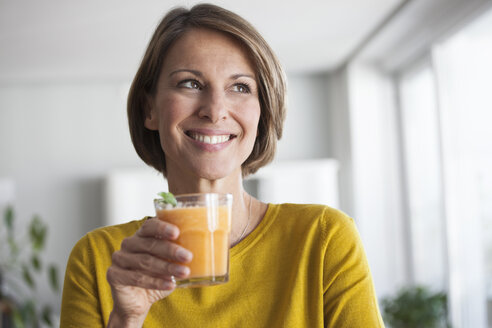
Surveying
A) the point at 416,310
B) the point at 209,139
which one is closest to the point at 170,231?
the point at 209,139

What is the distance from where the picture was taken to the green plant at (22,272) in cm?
581

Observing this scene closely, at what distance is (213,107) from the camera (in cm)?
131

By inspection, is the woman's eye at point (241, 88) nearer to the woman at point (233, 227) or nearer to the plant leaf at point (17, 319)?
the woman at point (233, 227)

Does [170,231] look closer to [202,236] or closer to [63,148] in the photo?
[202,236]

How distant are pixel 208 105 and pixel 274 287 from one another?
44 centimetres

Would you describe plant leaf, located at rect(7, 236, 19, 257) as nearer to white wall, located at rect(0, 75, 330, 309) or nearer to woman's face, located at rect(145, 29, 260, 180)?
white wall, located at rect(0, 75, 330, 309)

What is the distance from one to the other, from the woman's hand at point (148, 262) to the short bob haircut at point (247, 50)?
534mm

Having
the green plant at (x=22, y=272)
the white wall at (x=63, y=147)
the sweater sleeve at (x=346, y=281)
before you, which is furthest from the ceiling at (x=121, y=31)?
the sweater sleeve at (x=346, y=281)

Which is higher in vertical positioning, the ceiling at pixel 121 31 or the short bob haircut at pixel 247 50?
the ceiling at pixel 121 31

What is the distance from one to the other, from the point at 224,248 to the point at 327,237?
0.35 meters

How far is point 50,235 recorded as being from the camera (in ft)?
22.7

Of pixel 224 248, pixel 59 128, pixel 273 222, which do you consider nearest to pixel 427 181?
pixel 59 128

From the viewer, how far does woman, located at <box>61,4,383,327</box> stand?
1327 millimetres

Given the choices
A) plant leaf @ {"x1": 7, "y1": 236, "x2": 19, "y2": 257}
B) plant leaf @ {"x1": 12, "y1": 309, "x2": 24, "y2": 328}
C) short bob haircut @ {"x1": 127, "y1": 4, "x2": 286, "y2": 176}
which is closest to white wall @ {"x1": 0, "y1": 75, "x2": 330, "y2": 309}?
plant leaf @ {"x1": 7, "y1": 236, "x2": 19, "y2": 257}
